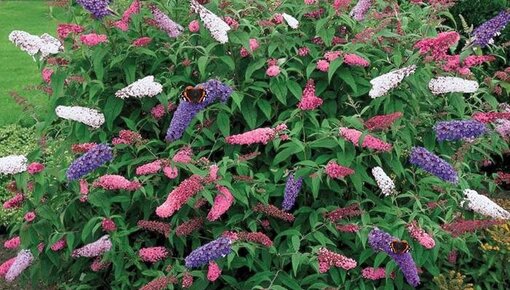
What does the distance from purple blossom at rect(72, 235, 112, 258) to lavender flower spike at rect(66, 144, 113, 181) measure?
0.39 m

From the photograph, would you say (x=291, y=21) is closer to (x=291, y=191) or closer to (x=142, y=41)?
(x=142, y=41)

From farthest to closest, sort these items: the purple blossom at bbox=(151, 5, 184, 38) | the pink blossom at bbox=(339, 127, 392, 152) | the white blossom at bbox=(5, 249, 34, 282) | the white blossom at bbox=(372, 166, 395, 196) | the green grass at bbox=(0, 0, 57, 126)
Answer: the green grass at bbox=(0, 0, 57, 126), the white blossom at bbox=(5, 249, 34, 282), the purple blossom at bbox=(151, 5, 184, 38), the white blossom at bbox=(372, 166, 395, 196), the pink blossom at bbox=(339, 127, 392, 152)

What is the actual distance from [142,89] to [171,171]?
50 centimetres

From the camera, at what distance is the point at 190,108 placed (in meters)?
3.78

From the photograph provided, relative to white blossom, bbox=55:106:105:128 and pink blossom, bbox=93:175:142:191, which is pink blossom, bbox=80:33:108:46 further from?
pink blossom, bbox=93:175:142:191

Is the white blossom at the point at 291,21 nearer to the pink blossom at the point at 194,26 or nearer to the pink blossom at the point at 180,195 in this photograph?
the pink blossom at the point at 194,26

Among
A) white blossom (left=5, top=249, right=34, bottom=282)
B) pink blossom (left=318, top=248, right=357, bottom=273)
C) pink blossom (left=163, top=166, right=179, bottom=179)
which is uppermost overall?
pink blossom (left=163, top=166, right=179, bottom=179)

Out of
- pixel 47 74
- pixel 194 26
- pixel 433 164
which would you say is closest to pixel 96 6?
pixel 194 26

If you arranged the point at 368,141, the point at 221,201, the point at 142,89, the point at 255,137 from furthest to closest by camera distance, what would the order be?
the point at 142,89, the point at 255,137, the point at 368,141, the point at 221,201

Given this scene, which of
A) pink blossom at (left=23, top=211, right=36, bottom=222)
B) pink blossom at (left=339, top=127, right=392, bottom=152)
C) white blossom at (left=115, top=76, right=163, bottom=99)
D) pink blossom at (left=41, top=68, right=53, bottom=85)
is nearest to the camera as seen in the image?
pink blossom at (left=339, top=127, right=392, bottom=152)

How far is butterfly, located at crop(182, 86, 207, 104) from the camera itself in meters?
3.71

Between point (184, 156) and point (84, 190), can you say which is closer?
point (184, 156)

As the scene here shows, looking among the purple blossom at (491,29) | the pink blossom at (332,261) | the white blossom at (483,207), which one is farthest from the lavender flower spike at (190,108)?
the purple blossom at (491,29)

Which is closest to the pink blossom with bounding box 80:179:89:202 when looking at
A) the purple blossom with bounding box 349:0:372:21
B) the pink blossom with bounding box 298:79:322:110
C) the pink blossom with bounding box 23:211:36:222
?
the pink blossom with bounding box 23:211:36:222
